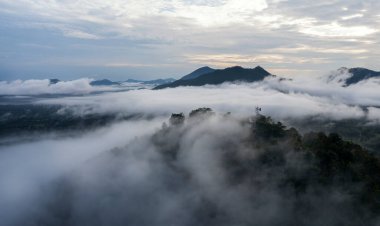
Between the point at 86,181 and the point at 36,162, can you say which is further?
the point at 36,162

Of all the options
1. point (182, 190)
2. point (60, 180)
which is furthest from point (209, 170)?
point (60, 180)

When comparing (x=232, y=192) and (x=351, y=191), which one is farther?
(x=232, y=192)

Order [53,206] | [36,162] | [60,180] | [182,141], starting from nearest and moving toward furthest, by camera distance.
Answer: [53,206] → [182,141] → [60,180] → [36,162]

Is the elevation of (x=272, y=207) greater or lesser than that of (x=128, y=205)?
greater

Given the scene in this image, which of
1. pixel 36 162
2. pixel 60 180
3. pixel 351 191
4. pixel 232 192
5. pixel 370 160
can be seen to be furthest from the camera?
pixel 36 162

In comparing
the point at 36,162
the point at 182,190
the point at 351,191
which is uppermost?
the point at 351,191

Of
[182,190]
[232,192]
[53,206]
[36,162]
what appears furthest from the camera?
[36,162]

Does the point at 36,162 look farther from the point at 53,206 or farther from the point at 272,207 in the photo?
the point at 272,207

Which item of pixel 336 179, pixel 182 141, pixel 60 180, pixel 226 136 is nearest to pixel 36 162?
pixel 60 180

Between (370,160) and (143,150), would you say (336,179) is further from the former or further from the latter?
(143,150)
